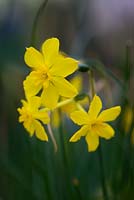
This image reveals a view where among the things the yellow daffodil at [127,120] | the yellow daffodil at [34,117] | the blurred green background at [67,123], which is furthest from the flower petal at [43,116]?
the yellow daffodil at [127,120]

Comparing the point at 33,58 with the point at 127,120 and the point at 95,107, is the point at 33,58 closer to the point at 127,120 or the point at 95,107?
the point at 95,107

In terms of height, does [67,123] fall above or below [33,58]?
below

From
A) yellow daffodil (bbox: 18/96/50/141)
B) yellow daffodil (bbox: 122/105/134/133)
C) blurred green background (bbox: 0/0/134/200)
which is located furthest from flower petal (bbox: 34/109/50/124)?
yellow daffodil (bbox: 122/105/134/133)

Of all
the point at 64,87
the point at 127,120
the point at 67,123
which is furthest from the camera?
the point at 67,123

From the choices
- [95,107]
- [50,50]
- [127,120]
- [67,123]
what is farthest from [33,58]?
[67,123]

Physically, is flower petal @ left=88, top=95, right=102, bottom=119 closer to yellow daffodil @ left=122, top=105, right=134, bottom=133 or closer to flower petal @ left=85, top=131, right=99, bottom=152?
flower petal @ left=85, top=131, right=99, bottom=152
